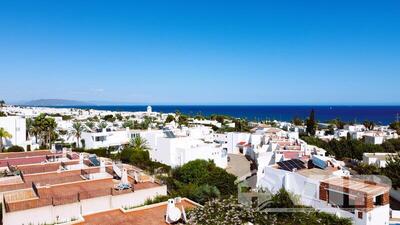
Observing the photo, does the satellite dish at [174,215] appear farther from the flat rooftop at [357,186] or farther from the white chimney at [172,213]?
the flat rooftop at [357,186]

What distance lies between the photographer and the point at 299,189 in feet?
60.6

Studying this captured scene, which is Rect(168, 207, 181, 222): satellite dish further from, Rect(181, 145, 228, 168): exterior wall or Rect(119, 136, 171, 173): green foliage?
Rect(181, 145, 228, 168): exterior wall

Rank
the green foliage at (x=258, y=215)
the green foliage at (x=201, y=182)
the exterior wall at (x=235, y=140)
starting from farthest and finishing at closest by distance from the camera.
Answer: the exterior wall at (x=235, y=140)
the green foliage at (x=201, y=182)
the green foliage at (x=258, y=215)

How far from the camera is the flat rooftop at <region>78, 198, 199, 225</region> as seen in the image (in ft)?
42.3

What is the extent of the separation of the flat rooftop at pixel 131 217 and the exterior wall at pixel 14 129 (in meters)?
32.7

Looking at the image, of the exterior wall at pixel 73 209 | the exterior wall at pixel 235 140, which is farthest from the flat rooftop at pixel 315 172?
the exterior wall at pixel 235 140

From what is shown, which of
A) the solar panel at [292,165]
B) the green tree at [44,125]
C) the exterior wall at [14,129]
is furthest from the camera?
the green tree at [44,125]

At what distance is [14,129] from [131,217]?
115 feet

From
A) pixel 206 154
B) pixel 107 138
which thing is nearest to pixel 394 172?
pixel 206 154

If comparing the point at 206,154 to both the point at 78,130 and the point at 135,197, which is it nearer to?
the point at 135,197

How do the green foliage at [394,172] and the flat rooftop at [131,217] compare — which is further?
the green foliage at [394,172]

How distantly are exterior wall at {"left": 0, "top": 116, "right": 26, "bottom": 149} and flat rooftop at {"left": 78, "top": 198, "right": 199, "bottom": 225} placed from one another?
32670mm

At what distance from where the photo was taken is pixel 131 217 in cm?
1352

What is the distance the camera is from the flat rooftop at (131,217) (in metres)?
12.9
